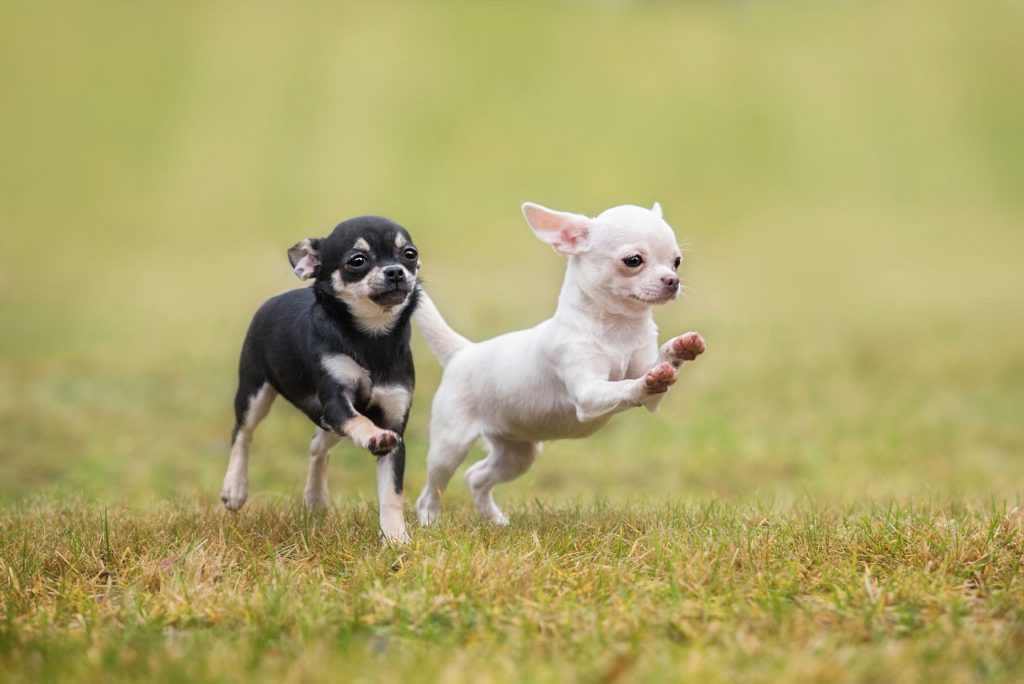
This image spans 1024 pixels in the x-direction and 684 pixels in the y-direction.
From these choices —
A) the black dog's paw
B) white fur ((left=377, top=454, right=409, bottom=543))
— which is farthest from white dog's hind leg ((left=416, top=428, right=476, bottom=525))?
the black dog's paw

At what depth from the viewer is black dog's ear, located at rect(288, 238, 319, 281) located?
4.61 meters

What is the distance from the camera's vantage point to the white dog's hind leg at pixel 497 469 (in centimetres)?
526

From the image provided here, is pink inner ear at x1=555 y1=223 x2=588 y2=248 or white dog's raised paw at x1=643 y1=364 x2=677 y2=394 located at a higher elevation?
pink inner ear at x1=555 y1=223 x2=588 y2=248

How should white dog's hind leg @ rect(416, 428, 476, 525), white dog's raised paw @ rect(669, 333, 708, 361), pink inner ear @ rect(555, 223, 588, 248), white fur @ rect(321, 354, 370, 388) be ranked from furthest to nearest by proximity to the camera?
white dog's hind leg @ rect(416, 428, 476, 525) < pink inner ear @ rect(555, 223, 588, 248) < white fur @ rect(321, 354, 370, 388) < white dog's raised paw @ rect(669, 333, 708, 361)

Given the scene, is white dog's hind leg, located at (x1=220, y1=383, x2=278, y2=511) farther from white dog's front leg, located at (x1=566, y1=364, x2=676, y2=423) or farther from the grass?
white dog's front leg, located at (x1=566, y1=364, x2=676, y2=423)

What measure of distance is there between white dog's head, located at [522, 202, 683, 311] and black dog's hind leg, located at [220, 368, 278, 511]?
1.52 m

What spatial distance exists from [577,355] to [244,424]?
173 centimetres

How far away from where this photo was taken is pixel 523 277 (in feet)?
48.7

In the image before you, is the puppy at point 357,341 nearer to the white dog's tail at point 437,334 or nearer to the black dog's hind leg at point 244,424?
the black dog's hind leg at point 244,424

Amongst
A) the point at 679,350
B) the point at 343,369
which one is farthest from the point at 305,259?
the point at 679,350

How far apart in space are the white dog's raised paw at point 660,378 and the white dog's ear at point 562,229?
0.82 metres

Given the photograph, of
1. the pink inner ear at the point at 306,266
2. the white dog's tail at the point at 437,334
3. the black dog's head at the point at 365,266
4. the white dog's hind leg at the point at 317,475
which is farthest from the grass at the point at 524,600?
the pink inner ear at the point at 306,266

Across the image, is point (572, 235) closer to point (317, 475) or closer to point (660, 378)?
point (660, 378)

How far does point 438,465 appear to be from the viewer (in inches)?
200
